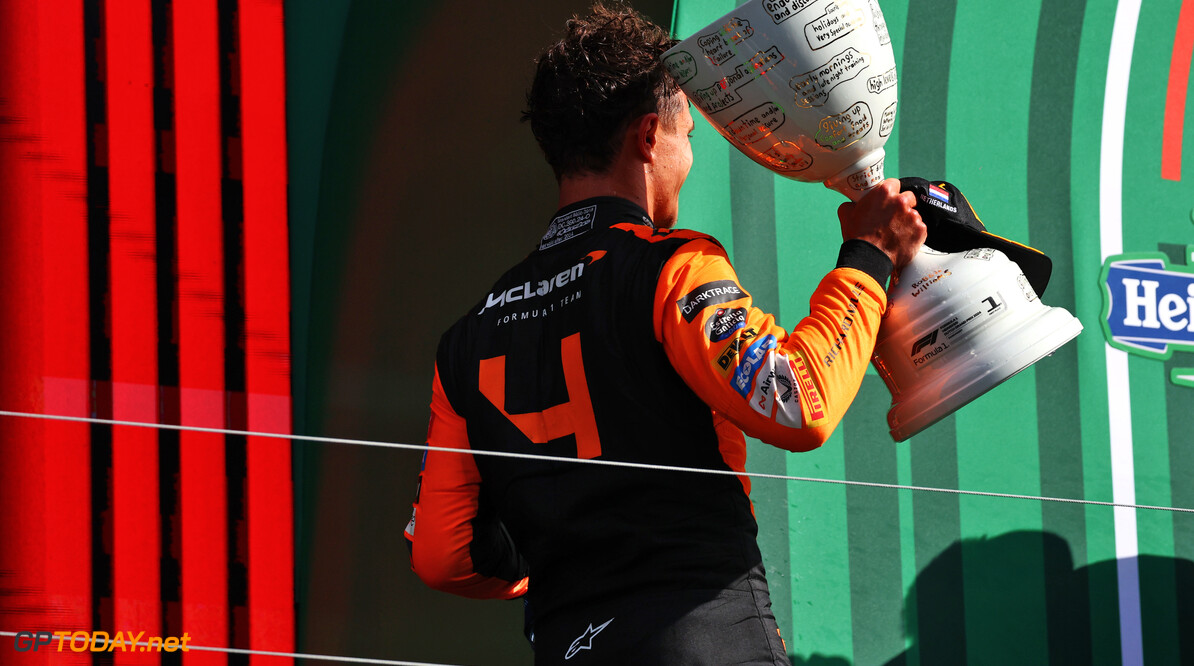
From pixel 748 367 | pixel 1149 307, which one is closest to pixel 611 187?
pixel 748 367

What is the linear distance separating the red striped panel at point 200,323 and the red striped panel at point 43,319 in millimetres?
163

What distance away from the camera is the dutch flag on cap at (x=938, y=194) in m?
1.16

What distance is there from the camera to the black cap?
1158mm

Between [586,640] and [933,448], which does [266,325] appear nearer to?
[586,640]

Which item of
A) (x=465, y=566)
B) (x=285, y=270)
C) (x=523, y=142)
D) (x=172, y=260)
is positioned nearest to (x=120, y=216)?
(x=172, y=260)

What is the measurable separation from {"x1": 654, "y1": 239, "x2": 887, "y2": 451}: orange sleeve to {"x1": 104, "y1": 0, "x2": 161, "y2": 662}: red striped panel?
117cm

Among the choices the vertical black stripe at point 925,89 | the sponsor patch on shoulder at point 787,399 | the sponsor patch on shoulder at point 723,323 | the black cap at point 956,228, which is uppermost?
the vertical black stripe at point 925,89

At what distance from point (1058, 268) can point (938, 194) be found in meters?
1.11

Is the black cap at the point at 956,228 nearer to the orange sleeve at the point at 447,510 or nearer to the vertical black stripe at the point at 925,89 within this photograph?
the orange sleeve at the point at 447,510

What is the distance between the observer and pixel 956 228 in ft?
3.90

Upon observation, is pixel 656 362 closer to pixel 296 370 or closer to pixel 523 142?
pixel 523 142

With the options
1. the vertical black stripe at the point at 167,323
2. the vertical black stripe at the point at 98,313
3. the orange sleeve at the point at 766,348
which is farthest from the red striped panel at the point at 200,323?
the orange sleeve at the point at 766,348

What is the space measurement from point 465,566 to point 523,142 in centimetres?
95

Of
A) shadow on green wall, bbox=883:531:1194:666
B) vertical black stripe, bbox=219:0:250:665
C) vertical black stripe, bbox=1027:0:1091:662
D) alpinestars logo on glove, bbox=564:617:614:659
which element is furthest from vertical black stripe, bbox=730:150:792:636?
vertical black stripe, bbox=219:0:250:665
